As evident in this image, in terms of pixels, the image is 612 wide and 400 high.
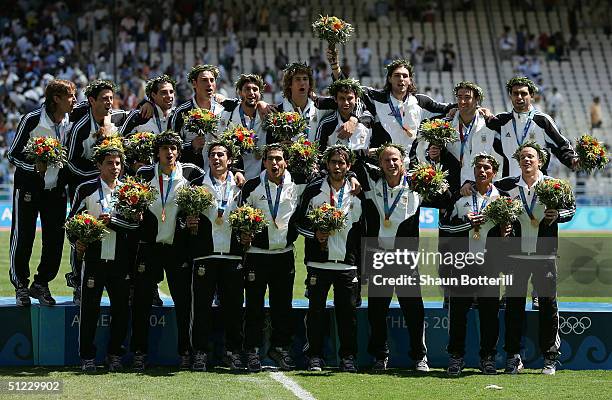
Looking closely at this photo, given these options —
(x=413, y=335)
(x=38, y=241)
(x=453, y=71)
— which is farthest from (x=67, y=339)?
(x=453, y=71)

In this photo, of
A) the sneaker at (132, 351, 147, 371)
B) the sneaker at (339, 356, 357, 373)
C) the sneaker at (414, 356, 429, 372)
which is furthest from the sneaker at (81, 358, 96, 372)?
the sneaker at (414, 356, 429, 372)

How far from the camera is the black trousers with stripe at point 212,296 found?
9211mm

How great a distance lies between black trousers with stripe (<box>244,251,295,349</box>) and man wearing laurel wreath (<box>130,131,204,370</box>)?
497mm

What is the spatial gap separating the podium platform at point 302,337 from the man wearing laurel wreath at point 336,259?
1.16ft

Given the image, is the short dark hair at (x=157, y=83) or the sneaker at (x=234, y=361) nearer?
the sneaker at (x=234, y=361)

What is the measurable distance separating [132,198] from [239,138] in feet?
3.48

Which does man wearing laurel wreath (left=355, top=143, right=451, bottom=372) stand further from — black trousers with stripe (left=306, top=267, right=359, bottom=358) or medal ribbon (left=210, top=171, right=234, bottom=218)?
medal ribbon (left=210, top=171, right=234, bottom=218)

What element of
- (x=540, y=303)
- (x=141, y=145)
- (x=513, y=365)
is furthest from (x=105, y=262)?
(x=540, y=303)

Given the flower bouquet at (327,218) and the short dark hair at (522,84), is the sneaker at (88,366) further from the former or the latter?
the short dark hair at (522,84)

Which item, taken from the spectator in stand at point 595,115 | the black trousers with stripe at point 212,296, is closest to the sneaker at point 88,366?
the black trousers with stripe at point 212,296

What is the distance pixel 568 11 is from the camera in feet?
117

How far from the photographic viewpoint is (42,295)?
31.7 feet

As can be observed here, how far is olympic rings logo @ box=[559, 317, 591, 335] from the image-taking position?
9.70m

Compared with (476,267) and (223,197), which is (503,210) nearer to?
(476,267)
